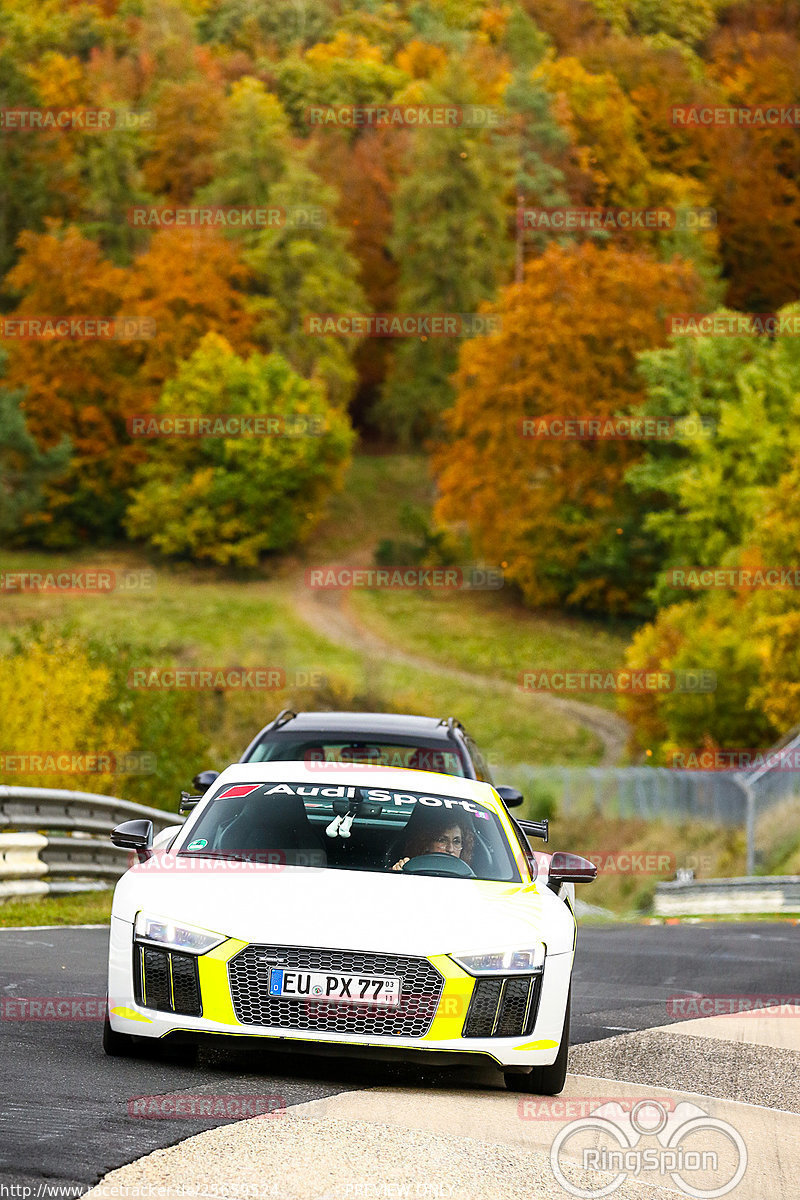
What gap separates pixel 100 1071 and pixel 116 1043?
365 millimetres

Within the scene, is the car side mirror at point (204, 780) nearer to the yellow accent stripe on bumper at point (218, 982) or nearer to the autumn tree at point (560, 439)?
the yellow accent stripe on bumper at point (218, 982)

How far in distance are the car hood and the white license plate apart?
13 centimetres

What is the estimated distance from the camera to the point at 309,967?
796 cm

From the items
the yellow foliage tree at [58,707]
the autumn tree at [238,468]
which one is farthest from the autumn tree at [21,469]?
the yellow foliage tree at [58,707]

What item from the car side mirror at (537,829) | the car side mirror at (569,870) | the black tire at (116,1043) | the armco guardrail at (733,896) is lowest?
the armco guardrail at (733,896)

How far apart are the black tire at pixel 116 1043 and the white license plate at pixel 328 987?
0.79m

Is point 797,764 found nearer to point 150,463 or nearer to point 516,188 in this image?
point 150,463

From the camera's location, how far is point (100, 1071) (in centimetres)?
799

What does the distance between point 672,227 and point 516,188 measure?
9087 mm

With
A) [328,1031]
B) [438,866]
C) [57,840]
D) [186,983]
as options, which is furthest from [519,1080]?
[57,840]

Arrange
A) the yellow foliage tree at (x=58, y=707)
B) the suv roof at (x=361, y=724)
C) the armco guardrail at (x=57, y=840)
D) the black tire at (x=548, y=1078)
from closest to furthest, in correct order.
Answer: the black tire at (x=548, y=1078) → the suv roof at (x=361, y=724) → the armco guardrail at (x=57, y=840) → the yellow foliage tree at (x=58, y=707)

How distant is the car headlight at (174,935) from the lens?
800 centimetres

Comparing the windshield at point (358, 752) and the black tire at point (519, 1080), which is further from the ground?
the black tire at point (519, 1080)

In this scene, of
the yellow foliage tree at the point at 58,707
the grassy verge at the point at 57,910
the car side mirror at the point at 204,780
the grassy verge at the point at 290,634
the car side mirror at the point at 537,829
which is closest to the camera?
the car side mirror at the point at 537,829
